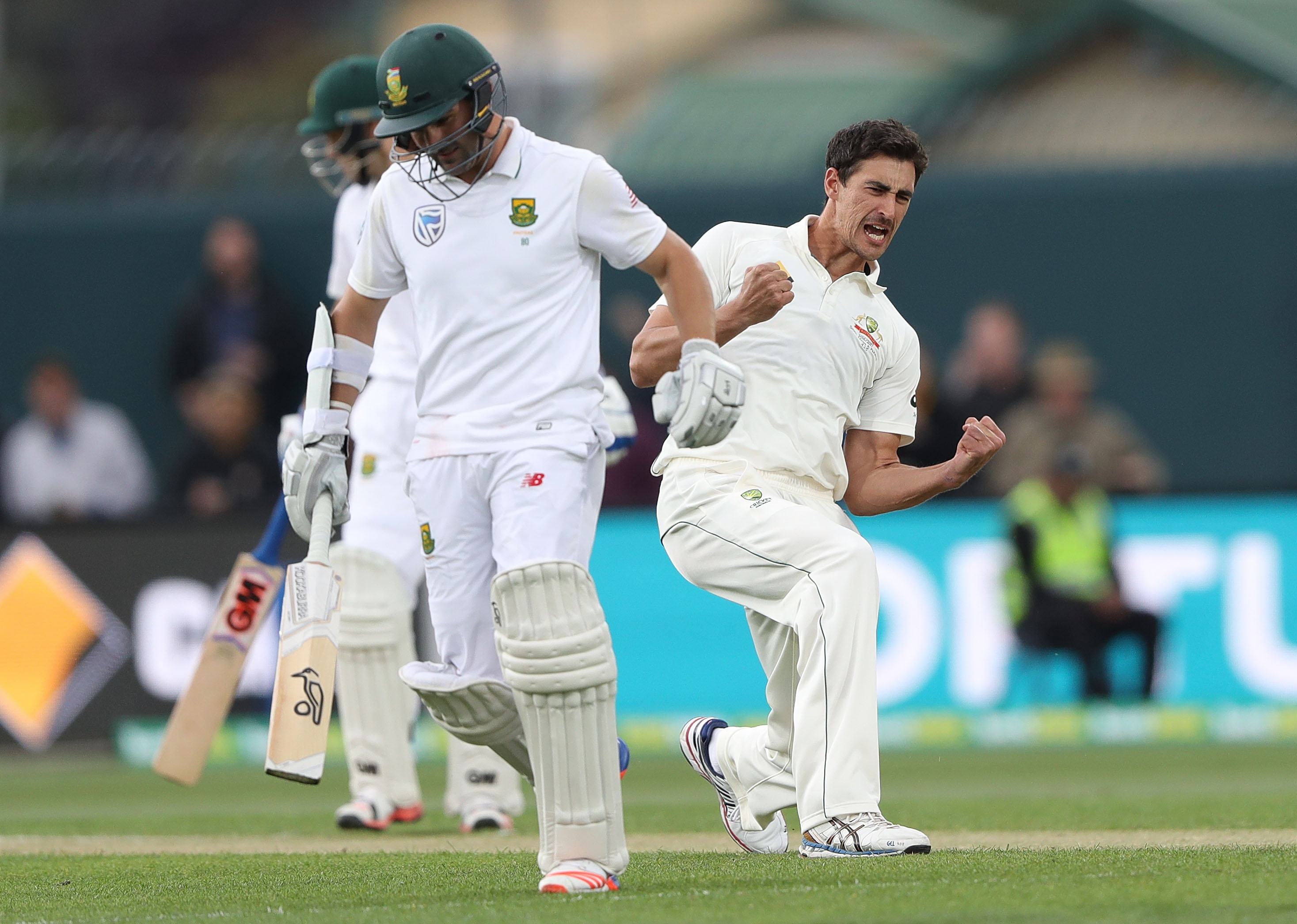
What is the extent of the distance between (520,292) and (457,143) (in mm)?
396

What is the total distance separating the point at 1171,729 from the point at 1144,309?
12.5ft

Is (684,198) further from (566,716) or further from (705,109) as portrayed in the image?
(566,716)

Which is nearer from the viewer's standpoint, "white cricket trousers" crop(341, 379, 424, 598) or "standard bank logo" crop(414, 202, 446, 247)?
"standard bank logo" crop(414, 202, 446, 247)

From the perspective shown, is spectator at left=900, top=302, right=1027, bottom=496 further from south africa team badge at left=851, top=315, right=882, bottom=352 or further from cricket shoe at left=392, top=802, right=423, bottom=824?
south africa team badge at left=851, top=315, right=882, bottom=352

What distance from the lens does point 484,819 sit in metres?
7.18

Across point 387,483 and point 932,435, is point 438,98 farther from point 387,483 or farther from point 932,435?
point 932,435

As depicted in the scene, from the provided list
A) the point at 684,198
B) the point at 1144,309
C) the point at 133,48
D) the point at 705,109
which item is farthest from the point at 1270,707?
the point at 133,48

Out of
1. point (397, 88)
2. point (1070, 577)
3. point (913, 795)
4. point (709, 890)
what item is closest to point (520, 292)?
point (397, 88)

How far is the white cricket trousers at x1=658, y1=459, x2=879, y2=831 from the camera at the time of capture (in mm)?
5480

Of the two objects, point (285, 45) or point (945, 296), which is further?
point (285, 45)

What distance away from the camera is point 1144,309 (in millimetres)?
13875

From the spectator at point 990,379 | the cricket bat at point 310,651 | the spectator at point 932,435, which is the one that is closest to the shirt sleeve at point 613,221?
the cricket bat at point 310,651

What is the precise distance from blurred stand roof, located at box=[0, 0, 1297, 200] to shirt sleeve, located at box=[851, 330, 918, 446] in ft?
25.6

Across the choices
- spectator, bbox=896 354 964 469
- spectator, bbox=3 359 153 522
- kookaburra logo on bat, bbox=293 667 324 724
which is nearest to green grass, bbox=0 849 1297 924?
kookaburra logo on bat, bbox=293 667 324 724
